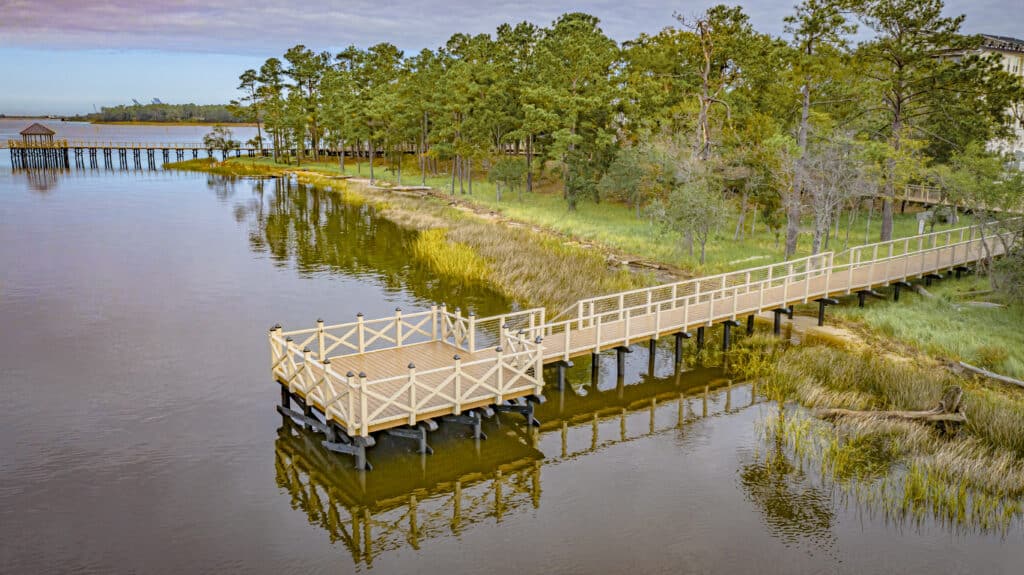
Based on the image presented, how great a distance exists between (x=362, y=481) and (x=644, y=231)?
34.8 meters

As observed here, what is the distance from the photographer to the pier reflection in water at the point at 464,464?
16.0 metres

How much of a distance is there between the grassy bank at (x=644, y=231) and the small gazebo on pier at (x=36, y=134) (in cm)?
7787

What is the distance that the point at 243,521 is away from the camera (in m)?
15.8

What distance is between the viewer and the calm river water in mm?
14609

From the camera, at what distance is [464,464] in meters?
18.8

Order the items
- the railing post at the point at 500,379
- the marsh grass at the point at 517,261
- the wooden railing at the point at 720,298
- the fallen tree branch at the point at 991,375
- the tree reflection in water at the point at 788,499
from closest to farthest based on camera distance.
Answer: the tree reflection in water at the point at 788,499, the railing post at the point at 500,379, the fallen tree branch at the point at 991,375, the wooden railing at the point at 720,298, the marsh grass at the point at 517,261

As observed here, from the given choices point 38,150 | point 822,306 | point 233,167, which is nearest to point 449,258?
point 822,306

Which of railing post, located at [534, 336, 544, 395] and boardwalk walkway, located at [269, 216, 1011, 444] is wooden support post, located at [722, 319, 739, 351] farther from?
railing post, located at [534, 336, 544, 395]

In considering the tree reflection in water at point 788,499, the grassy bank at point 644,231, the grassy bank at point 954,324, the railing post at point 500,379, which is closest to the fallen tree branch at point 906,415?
the tree reflection in water at point 788,499

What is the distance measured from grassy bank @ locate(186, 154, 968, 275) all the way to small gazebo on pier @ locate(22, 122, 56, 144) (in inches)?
3066

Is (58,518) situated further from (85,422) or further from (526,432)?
(526,432)

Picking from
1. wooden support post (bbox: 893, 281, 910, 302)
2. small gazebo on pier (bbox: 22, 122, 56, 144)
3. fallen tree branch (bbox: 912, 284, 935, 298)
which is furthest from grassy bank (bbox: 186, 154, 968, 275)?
small gazebo on pier (bbox: 22, 122, 56, 144)

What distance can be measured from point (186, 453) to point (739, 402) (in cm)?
1638

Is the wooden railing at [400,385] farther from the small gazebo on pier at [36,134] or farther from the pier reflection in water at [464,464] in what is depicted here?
the small gazebo on pier at [36,134]
